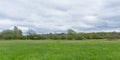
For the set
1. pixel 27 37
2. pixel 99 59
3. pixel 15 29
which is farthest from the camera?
pixel 15 29

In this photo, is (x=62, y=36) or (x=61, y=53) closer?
(x=61, y=53)

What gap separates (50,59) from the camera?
820 inches

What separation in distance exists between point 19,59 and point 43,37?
86.8 metres

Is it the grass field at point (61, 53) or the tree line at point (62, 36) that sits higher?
the tree line at point (62, 36)

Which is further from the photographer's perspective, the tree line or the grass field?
the tree line

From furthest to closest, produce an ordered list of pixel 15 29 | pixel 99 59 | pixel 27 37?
pixel 15 29 → pixel 27 37 → pixel 99 59

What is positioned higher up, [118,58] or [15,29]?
[15,29]

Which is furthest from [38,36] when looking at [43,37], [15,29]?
[15,29]

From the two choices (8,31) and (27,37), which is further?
(8,31)

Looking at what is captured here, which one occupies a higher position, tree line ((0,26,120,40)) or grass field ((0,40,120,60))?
tree line ((0,26,120,40))

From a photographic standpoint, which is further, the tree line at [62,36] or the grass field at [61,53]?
the tree line at [62,36]

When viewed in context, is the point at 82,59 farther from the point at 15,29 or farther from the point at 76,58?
the point at 15,29

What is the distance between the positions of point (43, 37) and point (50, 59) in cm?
8737

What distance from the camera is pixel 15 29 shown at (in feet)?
438
